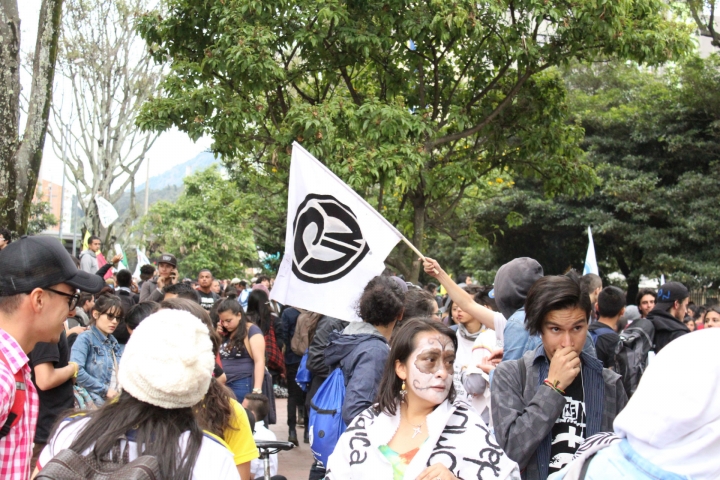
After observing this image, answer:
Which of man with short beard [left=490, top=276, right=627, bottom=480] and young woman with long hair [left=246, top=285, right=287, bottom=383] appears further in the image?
young woman with long hair [left=246, top=285, right=287, bottom=383]

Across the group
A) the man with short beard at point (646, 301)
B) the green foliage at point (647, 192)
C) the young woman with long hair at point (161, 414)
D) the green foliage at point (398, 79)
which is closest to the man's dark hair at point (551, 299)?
the young woman with long hair at point (161, 414)

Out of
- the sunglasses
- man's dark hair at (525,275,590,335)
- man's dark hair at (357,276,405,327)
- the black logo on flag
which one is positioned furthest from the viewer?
the black logo on flag

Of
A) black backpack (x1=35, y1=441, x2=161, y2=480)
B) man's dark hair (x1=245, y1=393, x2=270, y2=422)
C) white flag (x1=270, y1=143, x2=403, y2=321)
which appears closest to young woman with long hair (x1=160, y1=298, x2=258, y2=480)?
black backpack (x1=35, y1=441, x2=161, y2=480)

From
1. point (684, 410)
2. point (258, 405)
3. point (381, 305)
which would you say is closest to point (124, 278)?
point (258, 405)

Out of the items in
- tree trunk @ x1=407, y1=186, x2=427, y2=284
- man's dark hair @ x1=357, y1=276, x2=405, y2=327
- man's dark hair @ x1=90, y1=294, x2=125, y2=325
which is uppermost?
tree trunk @ x1=407, y1=186, x2=427, y2=284

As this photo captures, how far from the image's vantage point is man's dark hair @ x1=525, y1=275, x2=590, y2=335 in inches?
127

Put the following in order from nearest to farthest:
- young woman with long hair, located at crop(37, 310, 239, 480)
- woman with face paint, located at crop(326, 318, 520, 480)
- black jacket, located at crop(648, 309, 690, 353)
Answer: young woman with long hair, located at crop(37, 310, 239, 480)
woman with face paint, located at crop(326, 318, 520, 480)
black jacket, located at crop(648, 309, 690, 353)

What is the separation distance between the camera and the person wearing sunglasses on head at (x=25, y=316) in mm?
2609

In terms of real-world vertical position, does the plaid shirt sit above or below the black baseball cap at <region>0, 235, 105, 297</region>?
below

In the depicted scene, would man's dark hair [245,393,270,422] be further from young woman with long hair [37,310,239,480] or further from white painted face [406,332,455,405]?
young woman with long hair [37,310,239,480]

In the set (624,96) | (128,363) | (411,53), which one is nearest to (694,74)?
(624,96)

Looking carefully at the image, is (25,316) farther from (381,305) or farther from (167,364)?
(381,305)

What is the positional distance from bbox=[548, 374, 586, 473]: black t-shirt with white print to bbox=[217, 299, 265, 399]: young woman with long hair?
14.2 feet

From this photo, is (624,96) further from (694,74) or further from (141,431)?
(141,431)
